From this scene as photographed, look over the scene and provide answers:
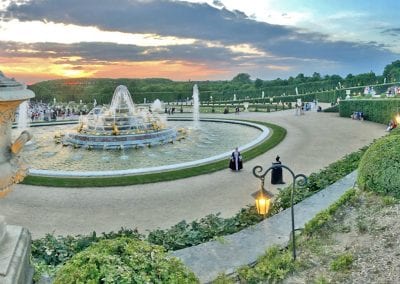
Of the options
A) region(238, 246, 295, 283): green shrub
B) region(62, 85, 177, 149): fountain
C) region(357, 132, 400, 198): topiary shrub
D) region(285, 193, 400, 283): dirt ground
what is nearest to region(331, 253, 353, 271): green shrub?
region(285, 193, 400, 283): dirt ground

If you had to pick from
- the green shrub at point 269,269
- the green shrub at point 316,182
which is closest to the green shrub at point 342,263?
the green shrub at point 269,269

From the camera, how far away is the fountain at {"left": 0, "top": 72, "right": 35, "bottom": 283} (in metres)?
5.23

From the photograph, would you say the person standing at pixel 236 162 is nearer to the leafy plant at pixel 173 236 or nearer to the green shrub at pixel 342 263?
the leafy plant at pixel 173 236

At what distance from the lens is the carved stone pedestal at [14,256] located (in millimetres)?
5555

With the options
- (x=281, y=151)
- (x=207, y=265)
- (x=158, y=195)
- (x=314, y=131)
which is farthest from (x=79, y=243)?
(x=314, y=131)

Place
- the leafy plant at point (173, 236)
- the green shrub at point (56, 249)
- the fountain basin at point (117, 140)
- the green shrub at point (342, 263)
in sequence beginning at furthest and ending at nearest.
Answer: the fountain basin at point (117, 140)
the leafy plant at point (173, 236)
the green shrub at point (56, 249)
the green shrub at point (342, 263)

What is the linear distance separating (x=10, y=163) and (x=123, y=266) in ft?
7.31

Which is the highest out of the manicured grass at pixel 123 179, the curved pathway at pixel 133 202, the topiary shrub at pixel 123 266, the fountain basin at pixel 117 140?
the topiary shrub at pixel 123 266

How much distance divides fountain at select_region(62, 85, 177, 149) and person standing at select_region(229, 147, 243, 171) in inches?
362

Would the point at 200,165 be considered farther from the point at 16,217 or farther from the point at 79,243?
the point at 79,243

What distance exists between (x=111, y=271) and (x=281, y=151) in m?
20.3

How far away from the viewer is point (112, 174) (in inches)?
723

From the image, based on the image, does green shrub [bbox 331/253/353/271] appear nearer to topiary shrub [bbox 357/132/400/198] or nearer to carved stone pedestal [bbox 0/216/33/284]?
topiary shrub [bbox 357/132/400/198]

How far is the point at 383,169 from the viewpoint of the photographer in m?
10.5
